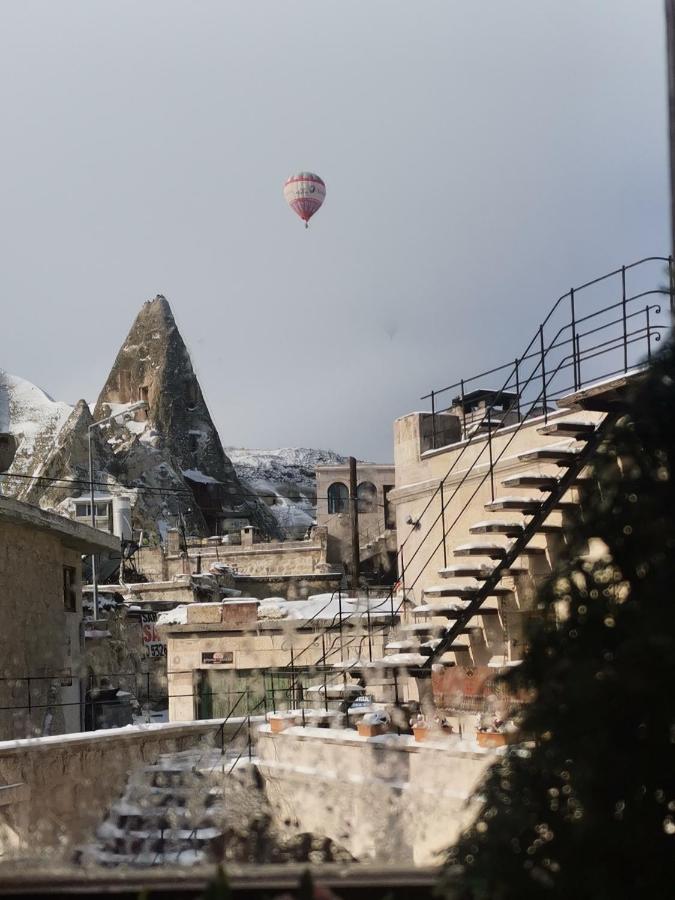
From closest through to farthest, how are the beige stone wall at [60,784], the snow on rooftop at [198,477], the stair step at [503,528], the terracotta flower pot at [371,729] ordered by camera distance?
the terracotta flower pot at [371,729] < the beige stone wall at [60,784] < the stair step at [503,528] < the snow on rooftop at [198,477]

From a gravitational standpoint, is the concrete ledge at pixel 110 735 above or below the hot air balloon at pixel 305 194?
below

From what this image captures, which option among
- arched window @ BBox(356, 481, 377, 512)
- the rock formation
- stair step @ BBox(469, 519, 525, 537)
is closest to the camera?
stair step @ BBox(469, 519, 525, 537)

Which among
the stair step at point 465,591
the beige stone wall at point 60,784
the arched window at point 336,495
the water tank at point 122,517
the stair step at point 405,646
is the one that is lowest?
the beige stone wall at point 60,784

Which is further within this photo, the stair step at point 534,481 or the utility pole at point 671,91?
the stair step at point 534,481

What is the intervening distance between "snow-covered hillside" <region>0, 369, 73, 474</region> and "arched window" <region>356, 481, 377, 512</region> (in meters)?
34.6

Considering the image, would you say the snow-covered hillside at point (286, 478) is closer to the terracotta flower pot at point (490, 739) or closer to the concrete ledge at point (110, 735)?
the concrete ledge at point (110, 735)

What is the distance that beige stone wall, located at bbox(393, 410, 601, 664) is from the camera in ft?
44.5

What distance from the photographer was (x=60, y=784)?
12688 mm

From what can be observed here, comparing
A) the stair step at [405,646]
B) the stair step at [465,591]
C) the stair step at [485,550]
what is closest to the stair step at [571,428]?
the stair step at [485,550]

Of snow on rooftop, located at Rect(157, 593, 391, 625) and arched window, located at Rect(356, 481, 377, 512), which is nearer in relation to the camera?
snow on rooftop, located at Rect(157, 593, 391, 625)

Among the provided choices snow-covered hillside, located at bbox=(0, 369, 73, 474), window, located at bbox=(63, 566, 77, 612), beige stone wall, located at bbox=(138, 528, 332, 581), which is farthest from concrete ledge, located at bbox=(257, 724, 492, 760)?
snow-covered hillside, located at bbox=(0, 369, 73, 474)

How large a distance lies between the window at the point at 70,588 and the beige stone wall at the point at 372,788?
881 cm

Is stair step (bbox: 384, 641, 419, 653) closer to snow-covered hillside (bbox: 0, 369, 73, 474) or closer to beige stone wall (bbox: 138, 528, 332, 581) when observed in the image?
beige stone wall (bbox: 138, 528, 332, 581)

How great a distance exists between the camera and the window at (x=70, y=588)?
68.5ft
